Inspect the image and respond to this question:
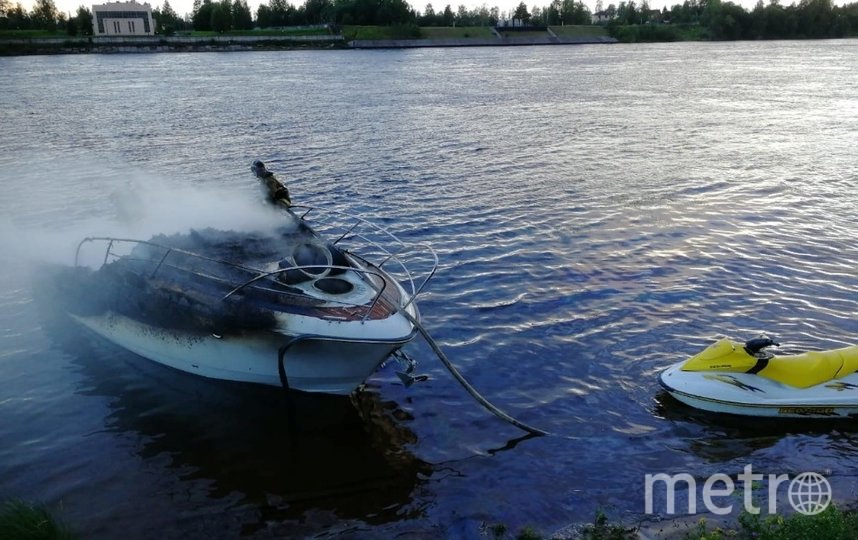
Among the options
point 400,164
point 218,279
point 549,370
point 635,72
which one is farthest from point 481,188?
point 635,72

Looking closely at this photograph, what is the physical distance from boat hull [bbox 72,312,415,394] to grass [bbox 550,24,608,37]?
178365 millimetres

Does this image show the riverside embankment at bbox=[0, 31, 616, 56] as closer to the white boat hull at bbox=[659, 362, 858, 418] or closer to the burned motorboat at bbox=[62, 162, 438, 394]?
the burned motorboat at bbox=[62, 162, 438, 394]

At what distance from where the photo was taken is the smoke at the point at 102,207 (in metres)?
16.6

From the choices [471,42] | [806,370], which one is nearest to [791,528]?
[806,370]

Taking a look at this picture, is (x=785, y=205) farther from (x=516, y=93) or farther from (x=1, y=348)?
(x=516, y=93)

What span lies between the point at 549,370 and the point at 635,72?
252 feet

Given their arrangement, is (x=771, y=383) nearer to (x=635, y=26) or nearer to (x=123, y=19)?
(x=635, y=26)

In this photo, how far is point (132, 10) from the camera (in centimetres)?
18675

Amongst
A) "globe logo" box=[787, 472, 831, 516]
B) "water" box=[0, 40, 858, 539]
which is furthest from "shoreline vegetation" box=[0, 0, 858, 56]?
"globe logo" box=[787, 472, 831, 516]

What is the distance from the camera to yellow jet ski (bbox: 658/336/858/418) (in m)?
11.3

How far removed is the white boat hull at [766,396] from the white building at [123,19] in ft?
643
